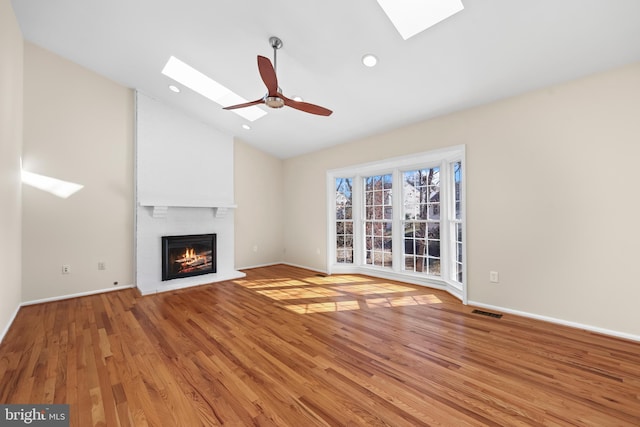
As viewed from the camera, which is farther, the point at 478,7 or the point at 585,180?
the point at 585,180

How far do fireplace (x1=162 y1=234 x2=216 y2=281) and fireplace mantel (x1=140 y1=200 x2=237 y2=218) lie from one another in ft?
1.42

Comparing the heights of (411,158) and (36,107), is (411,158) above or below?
below

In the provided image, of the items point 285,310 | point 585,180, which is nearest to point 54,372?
point 285,310

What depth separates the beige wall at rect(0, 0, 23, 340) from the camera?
101 inches

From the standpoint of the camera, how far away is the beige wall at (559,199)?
2535mm

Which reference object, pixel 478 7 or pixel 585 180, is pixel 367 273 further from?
pixel 478 7

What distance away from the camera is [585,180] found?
270 cm

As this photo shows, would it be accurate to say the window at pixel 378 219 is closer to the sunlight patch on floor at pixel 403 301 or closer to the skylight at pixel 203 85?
the sunlight patch on floor at pixel 403 301

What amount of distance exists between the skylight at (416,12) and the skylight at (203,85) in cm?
253

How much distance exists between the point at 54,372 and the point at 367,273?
4311mm

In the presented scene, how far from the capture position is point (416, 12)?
237cm

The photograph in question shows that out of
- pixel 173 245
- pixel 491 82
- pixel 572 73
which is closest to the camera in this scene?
pixel 572 73

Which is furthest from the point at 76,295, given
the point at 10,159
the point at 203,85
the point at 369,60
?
the point at 369,60

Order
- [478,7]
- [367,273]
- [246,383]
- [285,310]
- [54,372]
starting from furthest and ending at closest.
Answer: [367,273], [285,310], [478,7], [54,372], [246,383]
